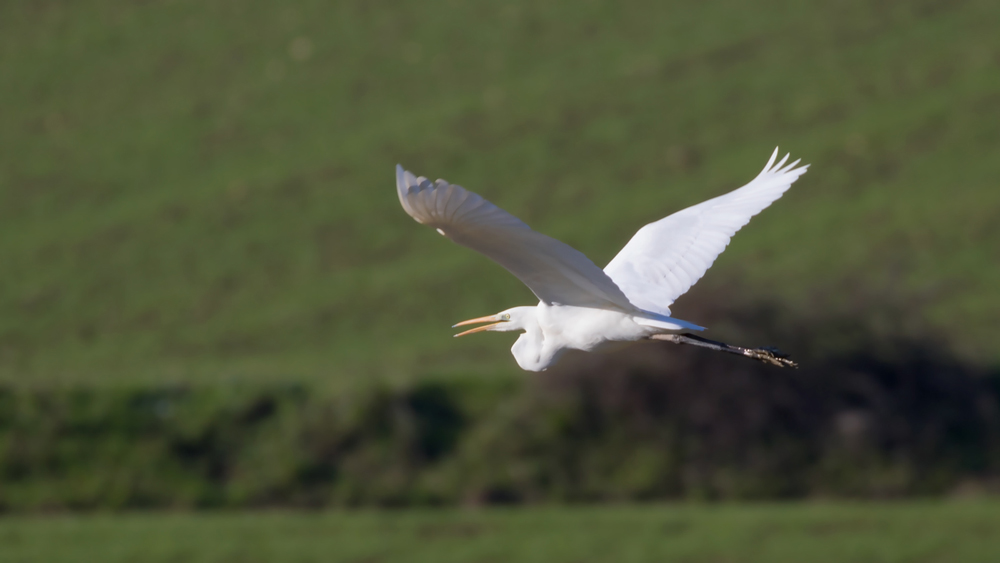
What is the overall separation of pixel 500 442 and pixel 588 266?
8.27m

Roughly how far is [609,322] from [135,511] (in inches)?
Result: 364

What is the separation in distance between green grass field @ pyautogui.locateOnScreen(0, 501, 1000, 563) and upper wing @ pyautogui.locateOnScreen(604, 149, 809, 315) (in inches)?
244

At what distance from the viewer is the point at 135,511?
14.1m

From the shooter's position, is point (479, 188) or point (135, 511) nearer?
point (135, 511)

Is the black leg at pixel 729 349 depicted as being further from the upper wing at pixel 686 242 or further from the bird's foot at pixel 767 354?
the upper wing at pixel 686 242

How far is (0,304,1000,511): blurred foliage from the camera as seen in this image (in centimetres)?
1413

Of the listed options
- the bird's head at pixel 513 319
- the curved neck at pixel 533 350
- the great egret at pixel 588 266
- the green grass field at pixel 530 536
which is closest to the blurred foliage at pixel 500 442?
the green grass field at pixel 530 536

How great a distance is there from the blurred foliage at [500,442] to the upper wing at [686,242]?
257 inches

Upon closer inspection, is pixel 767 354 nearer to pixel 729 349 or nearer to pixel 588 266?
pixel 729 349

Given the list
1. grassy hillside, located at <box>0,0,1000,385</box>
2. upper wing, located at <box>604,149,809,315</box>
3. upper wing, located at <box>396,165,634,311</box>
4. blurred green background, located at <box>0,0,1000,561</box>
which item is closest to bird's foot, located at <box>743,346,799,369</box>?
upper wing, located at <box>604,149,809,315</box>

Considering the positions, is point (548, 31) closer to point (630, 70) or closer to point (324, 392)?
point (630, 70)

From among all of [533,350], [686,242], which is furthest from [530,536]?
[533,350]

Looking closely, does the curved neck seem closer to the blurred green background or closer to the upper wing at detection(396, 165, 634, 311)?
the upper wing at detection(396, 165, 634, 311)

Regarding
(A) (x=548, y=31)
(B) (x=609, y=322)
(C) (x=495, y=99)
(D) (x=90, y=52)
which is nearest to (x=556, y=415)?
(B) (x=609, y=322)
